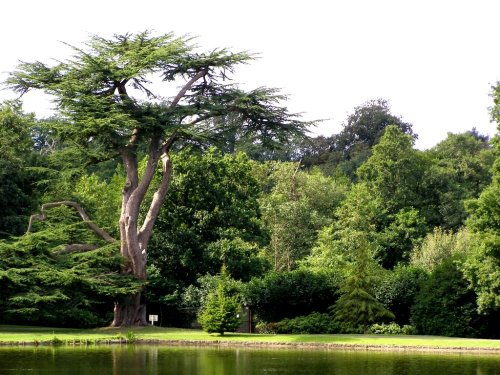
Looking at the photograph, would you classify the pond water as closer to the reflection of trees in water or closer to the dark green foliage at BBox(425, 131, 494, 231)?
the reflection of trees in water

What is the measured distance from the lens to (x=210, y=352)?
101 feet

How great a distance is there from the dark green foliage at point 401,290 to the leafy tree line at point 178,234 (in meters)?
0.05

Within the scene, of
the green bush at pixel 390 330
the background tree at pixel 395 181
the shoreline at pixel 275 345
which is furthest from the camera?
the background tree at pixel 395 181

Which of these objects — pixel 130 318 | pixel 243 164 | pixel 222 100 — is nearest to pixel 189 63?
pixel 222 100

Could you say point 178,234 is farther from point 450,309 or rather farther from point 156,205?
point 450,309

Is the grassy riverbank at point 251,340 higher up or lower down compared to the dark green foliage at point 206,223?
lower down

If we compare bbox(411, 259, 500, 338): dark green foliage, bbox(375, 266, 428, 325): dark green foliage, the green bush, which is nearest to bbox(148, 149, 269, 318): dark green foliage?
bbox(375, 266, 428, 325): dark green foliage

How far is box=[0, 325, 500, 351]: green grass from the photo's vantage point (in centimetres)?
3275

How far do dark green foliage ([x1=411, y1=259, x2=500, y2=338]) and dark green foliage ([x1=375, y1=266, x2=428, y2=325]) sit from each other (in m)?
1.13

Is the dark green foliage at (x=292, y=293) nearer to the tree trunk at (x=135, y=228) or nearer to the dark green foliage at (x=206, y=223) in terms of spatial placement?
the dark green foliage at (x=206, y=223)

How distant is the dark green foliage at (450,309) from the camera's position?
3712 centimetres

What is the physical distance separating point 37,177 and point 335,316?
1735 centimetres

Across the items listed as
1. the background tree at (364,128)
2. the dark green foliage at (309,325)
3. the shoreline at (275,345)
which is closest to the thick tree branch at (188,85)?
the dark green foliage at (309,325)

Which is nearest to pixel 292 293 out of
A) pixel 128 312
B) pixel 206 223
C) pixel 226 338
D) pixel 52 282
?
pixel 226 338
